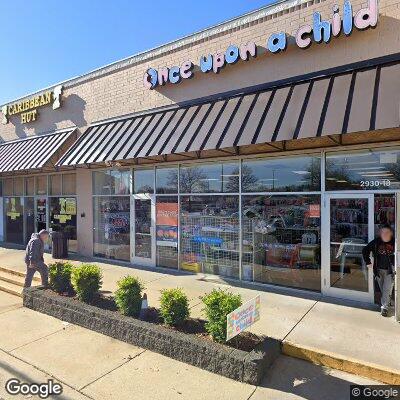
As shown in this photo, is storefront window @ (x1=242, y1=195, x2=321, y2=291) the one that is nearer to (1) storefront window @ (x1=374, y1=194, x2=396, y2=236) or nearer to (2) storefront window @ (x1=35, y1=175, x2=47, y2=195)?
(1) storefront window @ (x1=374, y1=194, x2=396, y2=236)

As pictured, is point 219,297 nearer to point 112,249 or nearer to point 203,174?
point 203,174

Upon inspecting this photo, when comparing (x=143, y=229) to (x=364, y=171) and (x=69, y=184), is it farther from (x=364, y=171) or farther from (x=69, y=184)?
(x=364, y=171)

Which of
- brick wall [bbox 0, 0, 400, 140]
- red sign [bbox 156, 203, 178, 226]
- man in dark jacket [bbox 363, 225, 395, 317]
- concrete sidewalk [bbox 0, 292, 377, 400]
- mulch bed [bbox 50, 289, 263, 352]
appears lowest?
concrete sidewalk [bbox 0, 292, 377, 400]

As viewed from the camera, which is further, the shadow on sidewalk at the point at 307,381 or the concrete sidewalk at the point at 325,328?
the concrete sidewalk at the point at 325,328

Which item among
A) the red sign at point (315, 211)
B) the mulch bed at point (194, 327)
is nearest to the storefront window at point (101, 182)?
the mulch bed at point (194, 327)

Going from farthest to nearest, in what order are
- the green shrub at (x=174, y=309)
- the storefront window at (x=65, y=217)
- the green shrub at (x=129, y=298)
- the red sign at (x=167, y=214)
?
the storefront window at (x=65, y=217) < the red sign at (x=167, y=214) < the green shrub at (x=129, y=298) < the green shrub at (x=174, y=309)

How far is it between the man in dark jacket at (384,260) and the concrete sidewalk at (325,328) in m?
0.44

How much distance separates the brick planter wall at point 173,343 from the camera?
14.8 ft

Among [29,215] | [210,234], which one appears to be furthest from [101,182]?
[29,215]

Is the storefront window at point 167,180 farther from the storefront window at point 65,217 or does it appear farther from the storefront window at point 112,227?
the storefront window at point 65,217

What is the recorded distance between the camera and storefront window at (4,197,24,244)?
15938 mm

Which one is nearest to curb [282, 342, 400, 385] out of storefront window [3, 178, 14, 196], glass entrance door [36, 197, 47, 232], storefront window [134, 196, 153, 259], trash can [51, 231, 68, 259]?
storefront window [134, 196, 153, 259]

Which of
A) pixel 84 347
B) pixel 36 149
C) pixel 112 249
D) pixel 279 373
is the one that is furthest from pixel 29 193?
pixel 279 373

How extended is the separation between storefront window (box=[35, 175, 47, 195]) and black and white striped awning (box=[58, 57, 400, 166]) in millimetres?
4592
